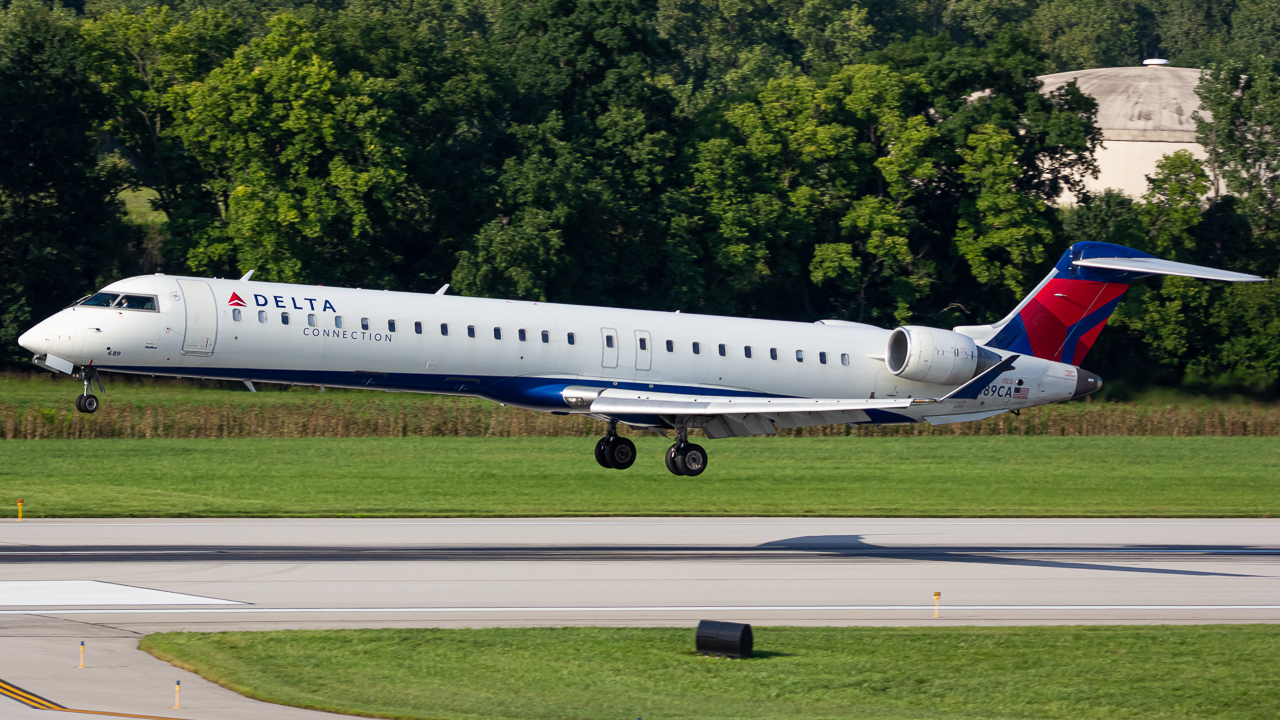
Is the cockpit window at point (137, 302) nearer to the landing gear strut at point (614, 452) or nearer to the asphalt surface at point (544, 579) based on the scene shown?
the asphalt surface at point (544, 579)

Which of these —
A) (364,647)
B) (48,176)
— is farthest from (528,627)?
(48,176)

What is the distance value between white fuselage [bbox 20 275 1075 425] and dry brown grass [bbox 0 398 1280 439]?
27821 millimetres

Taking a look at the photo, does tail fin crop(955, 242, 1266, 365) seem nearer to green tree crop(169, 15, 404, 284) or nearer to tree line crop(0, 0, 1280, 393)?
tree line crop(0, 0, 1280, 393)

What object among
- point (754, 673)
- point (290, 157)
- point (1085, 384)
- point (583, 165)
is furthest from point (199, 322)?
point (583, 165)

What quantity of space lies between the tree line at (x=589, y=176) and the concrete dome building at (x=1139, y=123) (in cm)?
1244

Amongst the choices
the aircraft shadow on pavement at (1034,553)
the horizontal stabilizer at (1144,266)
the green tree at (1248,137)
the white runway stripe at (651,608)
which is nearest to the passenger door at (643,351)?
the aircraft shadow on pavement at (1034,553)

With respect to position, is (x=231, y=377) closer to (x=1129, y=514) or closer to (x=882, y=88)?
(x=1129, y=514)

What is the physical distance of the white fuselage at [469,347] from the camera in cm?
3147

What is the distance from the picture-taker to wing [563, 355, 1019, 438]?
115 ft

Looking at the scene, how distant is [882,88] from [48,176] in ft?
140

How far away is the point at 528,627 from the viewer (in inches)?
1094

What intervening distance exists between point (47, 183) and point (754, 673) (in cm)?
5879

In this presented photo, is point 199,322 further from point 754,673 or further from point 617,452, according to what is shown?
point 754,673

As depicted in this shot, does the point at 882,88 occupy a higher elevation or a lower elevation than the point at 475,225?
higher
